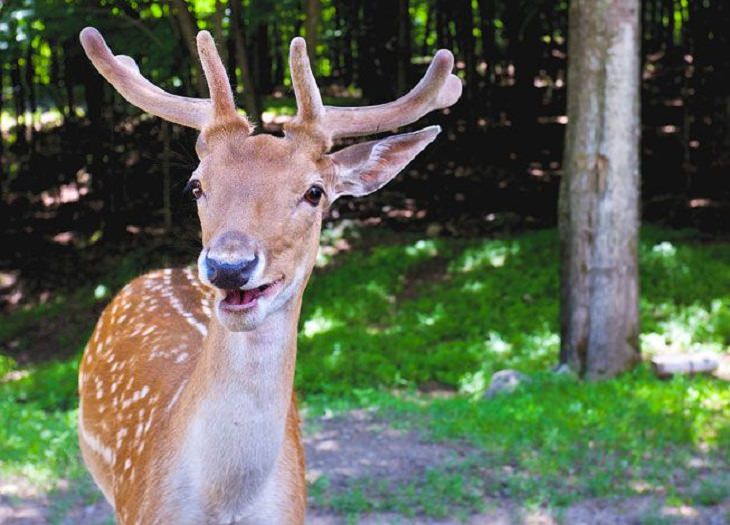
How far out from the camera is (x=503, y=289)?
10.7 m

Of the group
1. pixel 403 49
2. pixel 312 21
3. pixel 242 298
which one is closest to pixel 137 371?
pixel 242 298

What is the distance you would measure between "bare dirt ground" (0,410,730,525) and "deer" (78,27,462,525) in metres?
1.80

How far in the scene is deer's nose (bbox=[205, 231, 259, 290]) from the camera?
2877mm

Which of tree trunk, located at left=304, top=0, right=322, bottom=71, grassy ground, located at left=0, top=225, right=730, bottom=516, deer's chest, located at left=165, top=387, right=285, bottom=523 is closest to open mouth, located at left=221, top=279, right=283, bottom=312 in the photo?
deer's chest, located at left=165, top=387, right=285, bottom=523

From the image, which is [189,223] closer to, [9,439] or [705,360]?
[9,439]

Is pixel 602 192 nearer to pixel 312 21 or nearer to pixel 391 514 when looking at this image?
pixel 391 514

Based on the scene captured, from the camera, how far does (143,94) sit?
3.76 metres

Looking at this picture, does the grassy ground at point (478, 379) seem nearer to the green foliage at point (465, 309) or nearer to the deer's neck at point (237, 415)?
the green foliage at point (465, 309)

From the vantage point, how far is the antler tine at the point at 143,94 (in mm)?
3650

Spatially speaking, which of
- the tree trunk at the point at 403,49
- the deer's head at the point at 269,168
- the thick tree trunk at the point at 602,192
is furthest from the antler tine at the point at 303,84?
the tree trunk at the point at 403,49

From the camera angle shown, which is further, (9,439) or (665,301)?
(665,301)

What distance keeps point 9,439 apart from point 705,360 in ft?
15.5

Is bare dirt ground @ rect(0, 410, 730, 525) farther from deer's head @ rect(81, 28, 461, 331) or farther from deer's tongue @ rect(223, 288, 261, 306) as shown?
deer's tongue @ rect(223, 288, 261, 306)

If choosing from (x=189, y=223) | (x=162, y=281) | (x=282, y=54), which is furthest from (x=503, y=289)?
(x=282, y=54)
